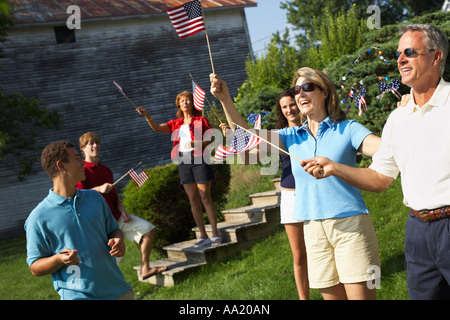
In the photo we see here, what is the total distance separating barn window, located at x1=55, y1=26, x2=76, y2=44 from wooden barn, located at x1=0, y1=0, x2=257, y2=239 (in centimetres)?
3

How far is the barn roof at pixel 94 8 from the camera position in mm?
14852

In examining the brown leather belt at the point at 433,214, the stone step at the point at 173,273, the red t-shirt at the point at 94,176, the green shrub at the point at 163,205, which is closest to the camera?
the brown leather belt at the point at 433,214

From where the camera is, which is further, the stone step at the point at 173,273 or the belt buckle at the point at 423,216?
the stone step at the point at 173,273

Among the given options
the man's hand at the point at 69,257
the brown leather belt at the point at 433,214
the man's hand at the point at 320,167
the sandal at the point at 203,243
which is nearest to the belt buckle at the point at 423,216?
the brown leather belt at the point at 433,214

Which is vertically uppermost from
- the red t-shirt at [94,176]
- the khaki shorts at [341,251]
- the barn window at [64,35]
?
the barn window at [64,35]

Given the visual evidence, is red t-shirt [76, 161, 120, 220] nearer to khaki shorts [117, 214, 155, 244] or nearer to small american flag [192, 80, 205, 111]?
khaki shorts [117, 214, 155, 244]

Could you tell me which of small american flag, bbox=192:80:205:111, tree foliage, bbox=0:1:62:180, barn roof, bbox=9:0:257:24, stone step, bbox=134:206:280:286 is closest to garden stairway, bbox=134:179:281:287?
stone step, bbox=134:206:280:286

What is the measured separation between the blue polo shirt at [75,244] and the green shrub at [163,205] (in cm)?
423

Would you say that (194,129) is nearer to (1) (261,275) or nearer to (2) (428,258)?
(1) (261,275)

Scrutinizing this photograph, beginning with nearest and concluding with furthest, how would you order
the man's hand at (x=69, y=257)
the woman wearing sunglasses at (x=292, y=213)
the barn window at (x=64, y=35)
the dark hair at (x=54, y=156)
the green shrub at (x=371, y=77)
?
the man's hand at (x=69, y=257) → the dark hair at (x=54, y=156) → the woman wearing sunglasses at (x=292, y=213) → the green shrub at (x=371, y=77) → the barn window at (x=64, y=35)

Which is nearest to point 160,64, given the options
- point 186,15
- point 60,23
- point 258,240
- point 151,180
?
point 60,23

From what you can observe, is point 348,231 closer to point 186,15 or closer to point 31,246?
point 31,246

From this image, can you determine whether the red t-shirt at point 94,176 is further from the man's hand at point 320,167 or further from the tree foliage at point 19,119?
the tree foliage at point 19,119

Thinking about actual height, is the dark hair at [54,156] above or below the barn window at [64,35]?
below
